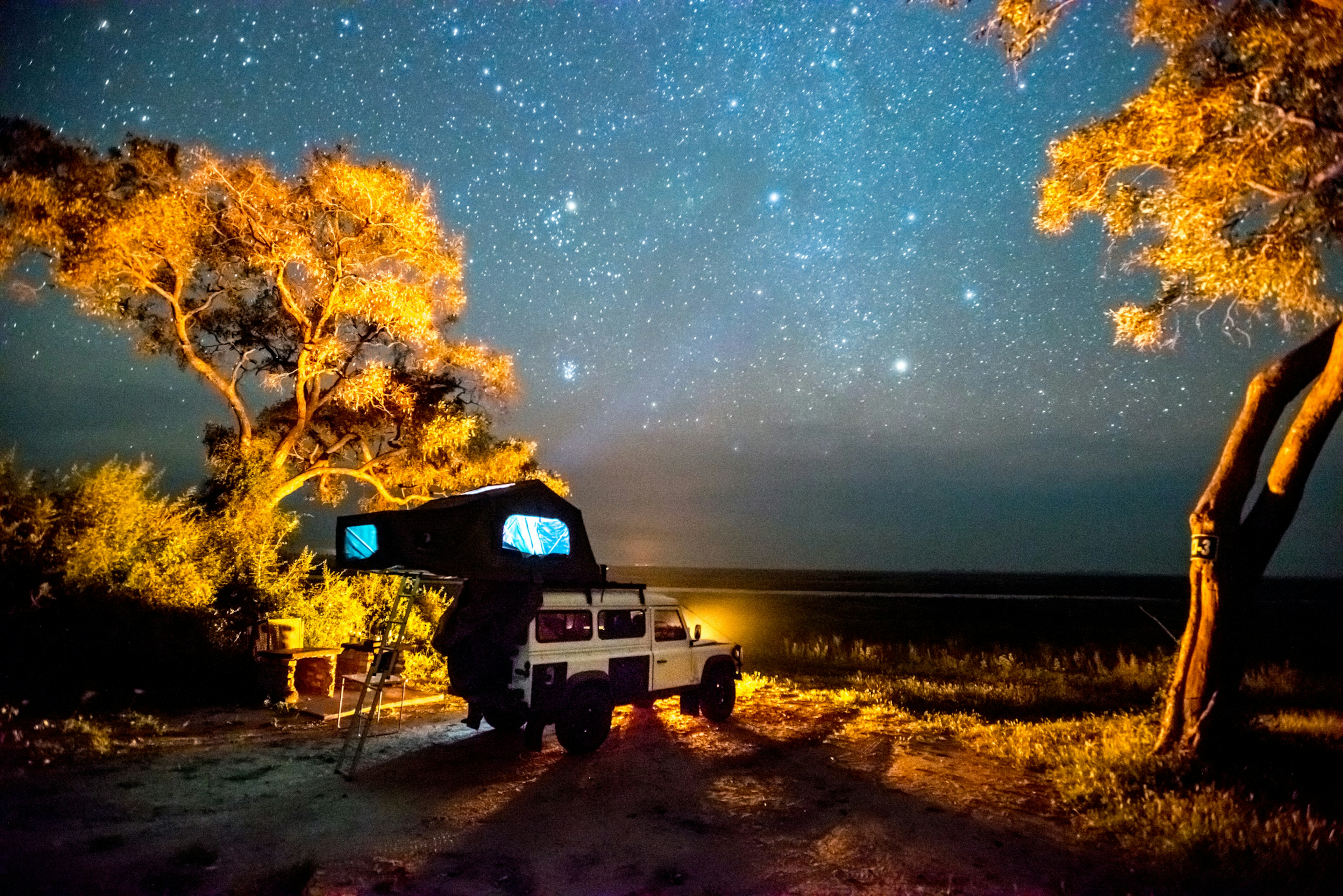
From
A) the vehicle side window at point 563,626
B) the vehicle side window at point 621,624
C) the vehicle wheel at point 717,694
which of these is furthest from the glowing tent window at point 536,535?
the vehicle wheel at point 717,694

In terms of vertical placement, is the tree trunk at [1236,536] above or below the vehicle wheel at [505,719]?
above

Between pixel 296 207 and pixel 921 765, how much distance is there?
16.5m

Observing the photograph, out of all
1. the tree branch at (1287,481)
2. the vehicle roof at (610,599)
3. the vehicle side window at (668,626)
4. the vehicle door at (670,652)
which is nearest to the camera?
the tree branch at (1287,481)

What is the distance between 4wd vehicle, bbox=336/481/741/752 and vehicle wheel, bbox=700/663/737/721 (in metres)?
1.61

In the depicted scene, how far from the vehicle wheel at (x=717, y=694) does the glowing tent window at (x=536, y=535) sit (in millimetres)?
3638

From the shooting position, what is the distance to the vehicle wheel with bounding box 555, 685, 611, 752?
35.3 ft

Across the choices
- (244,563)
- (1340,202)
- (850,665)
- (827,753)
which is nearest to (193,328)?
(244,563)

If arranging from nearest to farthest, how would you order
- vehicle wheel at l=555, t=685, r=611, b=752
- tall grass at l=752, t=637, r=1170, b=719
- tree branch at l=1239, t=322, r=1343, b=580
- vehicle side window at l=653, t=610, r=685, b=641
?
tree branch at l=1239, t=322, r=1343, b=580, vehicle wheel at l=555, t=685, r=611, b=752, vehicle side window at l=653, t=610, r=685, b=641, tall grass at l=752, t=637, r=1170, b=719

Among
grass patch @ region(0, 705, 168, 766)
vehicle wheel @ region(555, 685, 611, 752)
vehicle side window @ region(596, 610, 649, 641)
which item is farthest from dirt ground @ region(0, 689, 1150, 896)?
vehicle side window @ region(596, 610, 649, 641)

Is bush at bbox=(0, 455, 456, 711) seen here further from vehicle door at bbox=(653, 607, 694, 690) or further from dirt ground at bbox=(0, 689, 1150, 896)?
vehicle door at bbox=(653, 607, 694, 690)

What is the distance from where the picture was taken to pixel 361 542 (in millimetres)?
10523

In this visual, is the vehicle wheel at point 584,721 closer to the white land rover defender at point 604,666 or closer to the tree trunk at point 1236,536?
the white land rover defender at point 604,666

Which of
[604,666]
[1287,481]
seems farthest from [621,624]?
[1287,481]

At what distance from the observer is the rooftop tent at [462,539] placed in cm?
1020
